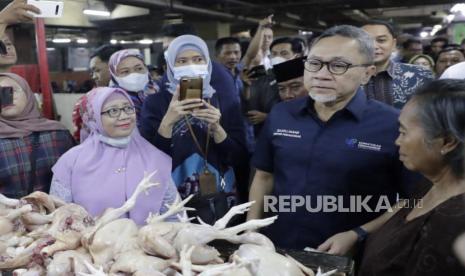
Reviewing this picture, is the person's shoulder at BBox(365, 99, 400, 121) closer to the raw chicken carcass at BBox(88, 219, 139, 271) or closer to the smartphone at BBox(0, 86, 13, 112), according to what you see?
the raw chicken carcass at BBox(88, 219, 139, 271)

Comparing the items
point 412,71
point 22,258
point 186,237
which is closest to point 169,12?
point 412,71

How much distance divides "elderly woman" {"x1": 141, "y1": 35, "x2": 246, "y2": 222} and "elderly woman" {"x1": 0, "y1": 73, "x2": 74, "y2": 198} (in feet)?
1.61

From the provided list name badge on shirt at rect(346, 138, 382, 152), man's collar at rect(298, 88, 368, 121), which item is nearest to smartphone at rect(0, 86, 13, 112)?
man's collar at rect(298, 88, 368, 121)

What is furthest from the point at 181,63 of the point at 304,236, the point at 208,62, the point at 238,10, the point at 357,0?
the point at 238,10

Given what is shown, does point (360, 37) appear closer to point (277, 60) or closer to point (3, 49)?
point (277, 60)

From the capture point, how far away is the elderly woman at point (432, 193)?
1.28 m

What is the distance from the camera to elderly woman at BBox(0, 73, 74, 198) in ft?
7.16

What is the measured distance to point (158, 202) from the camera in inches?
81.2

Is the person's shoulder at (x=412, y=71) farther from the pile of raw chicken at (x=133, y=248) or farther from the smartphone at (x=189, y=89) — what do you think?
the pile of raw chicken at (x=133, y=248)

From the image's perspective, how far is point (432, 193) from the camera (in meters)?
1.48

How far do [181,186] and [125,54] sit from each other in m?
1.03

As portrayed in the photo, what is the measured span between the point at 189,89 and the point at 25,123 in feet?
2.97

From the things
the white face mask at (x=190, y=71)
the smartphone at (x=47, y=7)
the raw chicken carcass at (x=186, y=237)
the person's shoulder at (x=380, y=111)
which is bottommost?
the raw chicken carcass at (x=186, y=237)

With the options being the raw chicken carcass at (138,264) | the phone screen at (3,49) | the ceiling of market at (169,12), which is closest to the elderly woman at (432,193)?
the raw chicken carcass at (138,264)
